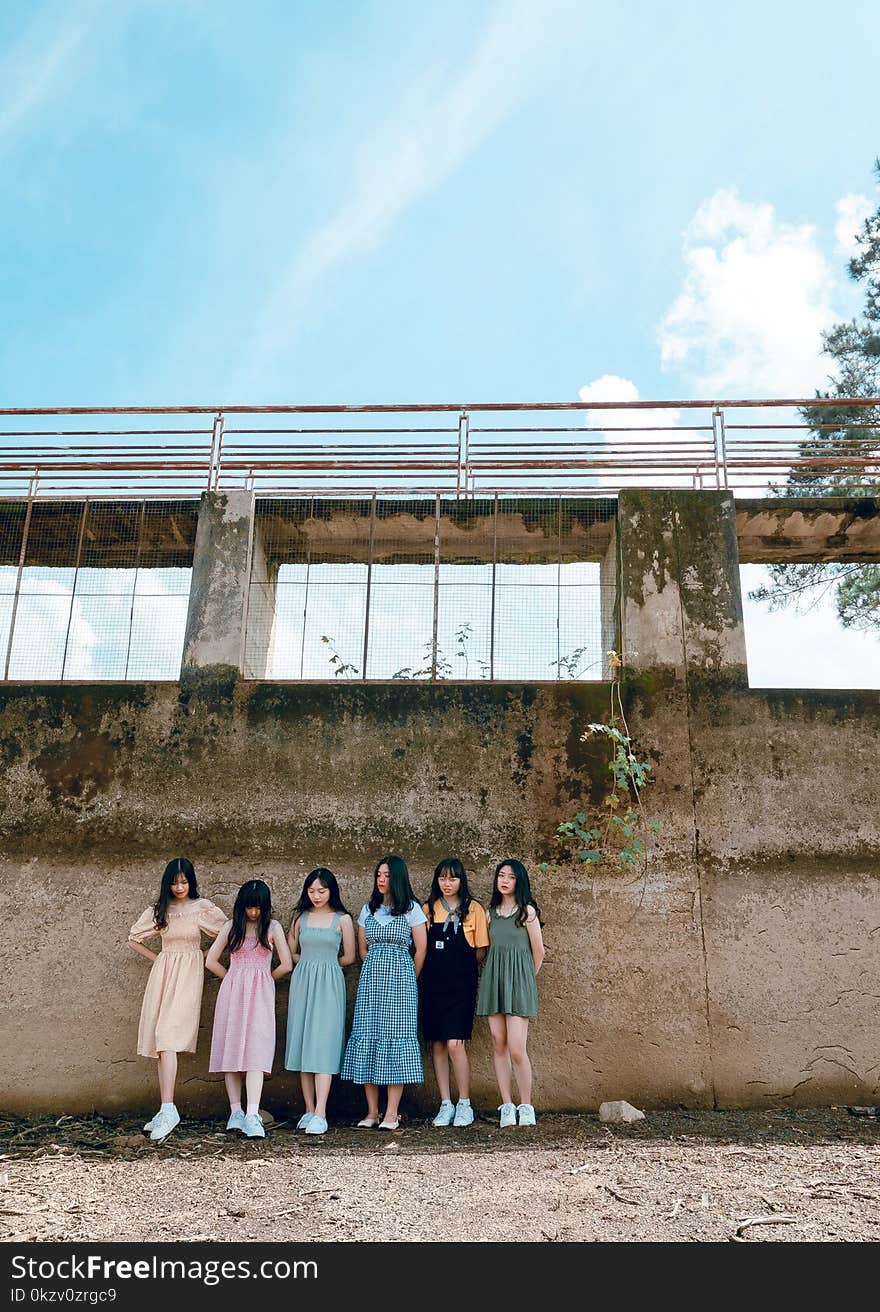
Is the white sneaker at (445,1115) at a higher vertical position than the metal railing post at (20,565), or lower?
lower

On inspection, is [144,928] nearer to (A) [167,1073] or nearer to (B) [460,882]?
(A) [167,1073]

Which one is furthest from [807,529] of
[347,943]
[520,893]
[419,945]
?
[347,943]

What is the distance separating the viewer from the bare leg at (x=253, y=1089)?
18.5 ft

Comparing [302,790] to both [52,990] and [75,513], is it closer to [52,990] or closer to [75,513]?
[52,990]

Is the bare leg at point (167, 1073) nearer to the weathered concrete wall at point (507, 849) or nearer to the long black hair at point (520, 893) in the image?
the weathered concrete wall at point (507, 849)

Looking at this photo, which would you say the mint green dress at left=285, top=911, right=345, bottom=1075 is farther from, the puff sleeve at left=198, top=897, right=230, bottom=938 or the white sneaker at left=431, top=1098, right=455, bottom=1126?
the white sneaker at left=431, top=1098, right=455, bottom=1126

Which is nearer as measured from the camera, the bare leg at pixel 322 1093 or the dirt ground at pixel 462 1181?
the dirt ground at pixel 462 1181

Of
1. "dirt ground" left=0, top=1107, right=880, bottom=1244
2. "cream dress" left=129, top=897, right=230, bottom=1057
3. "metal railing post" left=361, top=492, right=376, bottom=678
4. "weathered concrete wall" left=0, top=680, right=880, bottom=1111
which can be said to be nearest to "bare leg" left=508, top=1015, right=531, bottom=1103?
→ "dirt ground" left=0, top=1107, right=880, bottom=1244

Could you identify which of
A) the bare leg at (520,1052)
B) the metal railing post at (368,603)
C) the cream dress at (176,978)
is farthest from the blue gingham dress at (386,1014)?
the metal railing post at (368,603)

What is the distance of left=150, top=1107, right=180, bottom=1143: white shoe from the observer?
5.55m

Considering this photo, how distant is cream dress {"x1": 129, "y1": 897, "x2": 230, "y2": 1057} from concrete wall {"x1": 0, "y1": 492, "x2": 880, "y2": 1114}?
46 centimetres

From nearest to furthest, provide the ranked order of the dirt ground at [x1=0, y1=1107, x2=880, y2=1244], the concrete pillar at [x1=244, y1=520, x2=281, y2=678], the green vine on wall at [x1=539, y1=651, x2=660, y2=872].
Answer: the dirt ground at [x1=0, y1=1107, x2=880, y2=1244], the green vine on wall at [x1=539, y1=651, x2=660, y2=872], the concrete pillar at [x1=244, y1=520, x2=281, y2=678]

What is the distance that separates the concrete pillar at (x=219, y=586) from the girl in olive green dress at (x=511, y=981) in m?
2.52

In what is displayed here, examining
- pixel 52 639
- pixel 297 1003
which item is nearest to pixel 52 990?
pixel 297 1003
